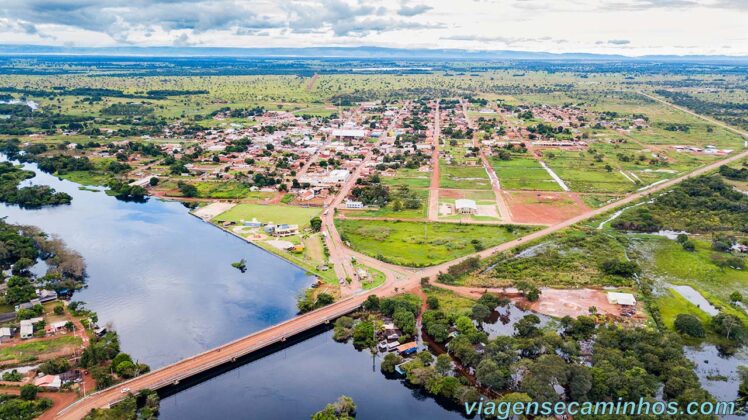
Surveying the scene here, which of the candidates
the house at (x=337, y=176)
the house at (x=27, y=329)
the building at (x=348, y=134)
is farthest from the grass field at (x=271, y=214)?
the building at (x=348, y=134)

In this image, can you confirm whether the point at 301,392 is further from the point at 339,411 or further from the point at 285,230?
the point at 285,230

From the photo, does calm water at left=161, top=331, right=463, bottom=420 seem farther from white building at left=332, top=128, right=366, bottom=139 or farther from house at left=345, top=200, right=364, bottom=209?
white building at left=332, top=128, right=366, bottom=139

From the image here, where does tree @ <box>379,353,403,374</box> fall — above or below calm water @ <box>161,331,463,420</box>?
above

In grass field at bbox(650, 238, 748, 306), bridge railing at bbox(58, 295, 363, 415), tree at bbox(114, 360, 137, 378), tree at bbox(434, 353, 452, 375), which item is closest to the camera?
bridge railing at bbox(58, 295, 363, 415)

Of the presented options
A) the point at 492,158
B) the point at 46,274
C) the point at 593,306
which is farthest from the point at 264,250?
the point at 492,158

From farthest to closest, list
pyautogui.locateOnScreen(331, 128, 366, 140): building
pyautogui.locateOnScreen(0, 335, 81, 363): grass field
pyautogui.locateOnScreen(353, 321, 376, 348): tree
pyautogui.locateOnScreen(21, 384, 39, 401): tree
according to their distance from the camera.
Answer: pyautogui.locateOnScreen(331, 128, 366, 140): building, pyautogui.locateOnScreen(353, 321, 376, 348): tree, pyautogui.locateOnScreen(0, 335, 81, 363): grass field, pyautogui.locateOnScreen(21, 384, 39, 401): tree

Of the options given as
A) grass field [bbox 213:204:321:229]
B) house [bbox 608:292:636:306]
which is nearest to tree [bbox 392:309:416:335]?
house [bbox 608:292:636:306]

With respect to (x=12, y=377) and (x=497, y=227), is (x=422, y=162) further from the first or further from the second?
(x=12, y=377)

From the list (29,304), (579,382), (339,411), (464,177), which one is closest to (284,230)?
(29,304)
